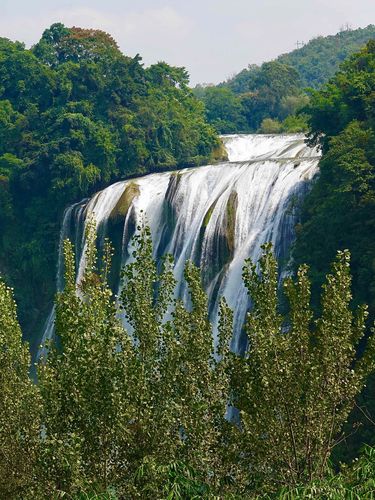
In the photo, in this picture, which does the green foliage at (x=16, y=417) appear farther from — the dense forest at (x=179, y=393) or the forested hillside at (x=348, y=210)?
the forested hillside at (x=348, y=210)

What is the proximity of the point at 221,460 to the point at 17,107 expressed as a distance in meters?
48.0

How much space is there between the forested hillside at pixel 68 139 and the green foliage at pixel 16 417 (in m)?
32.1

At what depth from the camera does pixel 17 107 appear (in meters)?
60.4

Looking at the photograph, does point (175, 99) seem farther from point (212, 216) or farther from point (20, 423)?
point (20, 423)

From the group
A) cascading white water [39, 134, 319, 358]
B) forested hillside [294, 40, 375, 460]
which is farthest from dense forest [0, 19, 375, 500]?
cascading white water [39, 134, 319, 358]

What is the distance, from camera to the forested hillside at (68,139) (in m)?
51.7

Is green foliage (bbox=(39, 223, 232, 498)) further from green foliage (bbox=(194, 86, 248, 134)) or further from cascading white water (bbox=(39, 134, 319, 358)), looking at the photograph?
green foliage (bbox=(194, 86, 248, 134))

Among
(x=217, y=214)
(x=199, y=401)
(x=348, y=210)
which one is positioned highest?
(x=199, y=401)

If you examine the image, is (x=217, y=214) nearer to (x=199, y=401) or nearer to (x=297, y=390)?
(x=199, y=401)

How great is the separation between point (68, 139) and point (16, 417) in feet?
121

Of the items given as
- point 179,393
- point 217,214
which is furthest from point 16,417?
point 217,214

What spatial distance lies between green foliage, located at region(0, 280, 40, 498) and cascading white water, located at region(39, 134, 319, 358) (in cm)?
1406

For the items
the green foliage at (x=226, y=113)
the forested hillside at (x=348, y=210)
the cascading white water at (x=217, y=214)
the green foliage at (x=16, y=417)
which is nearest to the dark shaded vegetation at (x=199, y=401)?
the green foliage at (x=16, y=417)

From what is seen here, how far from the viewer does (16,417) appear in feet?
57.3
